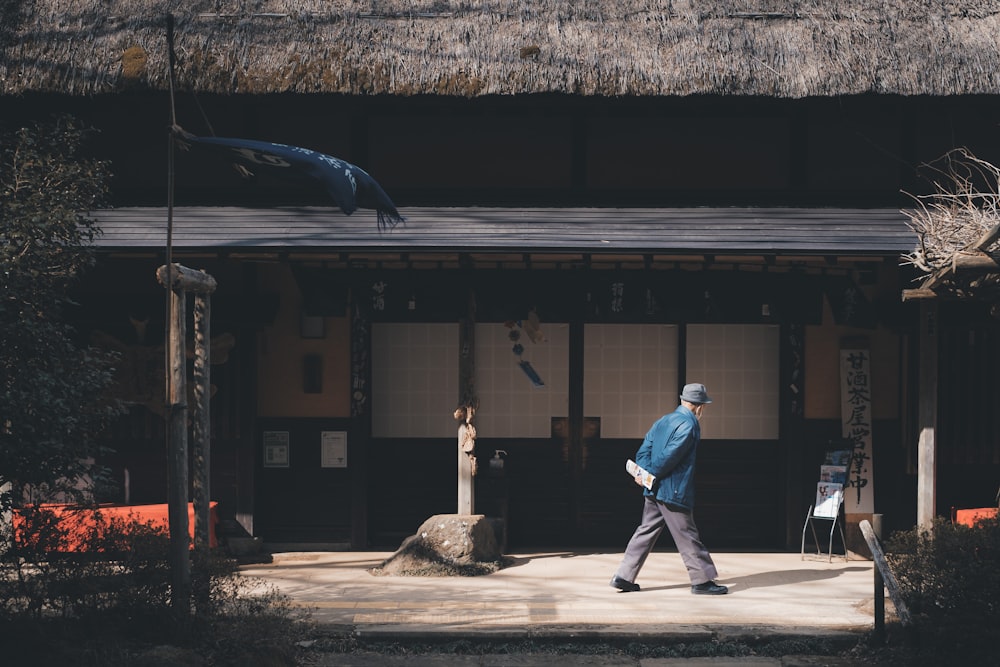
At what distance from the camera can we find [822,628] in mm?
8062

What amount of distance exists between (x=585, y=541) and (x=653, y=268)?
3053 mm

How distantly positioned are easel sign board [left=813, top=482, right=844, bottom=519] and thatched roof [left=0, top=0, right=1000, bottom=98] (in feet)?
12.8

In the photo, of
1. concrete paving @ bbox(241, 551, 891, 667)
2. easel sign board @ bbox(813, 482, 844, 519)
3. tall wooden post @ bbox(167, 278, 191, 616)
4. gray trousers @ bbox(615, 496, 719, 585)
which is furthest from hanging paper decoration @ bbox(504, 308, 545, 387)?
tall wooden post @ bbox(167, 278, 191, 616)

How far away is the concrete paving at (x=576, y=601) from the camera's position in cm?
793

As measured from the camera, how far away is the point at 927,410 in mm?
9742

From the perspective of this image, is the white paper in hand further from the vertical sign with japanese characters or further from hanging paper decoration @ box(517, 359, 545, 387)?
the vertical sign with japanese characters

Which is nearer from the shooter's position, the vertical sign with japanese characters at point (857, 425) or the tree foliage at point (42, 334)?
Answer: the tree foliage at point (42, 334)

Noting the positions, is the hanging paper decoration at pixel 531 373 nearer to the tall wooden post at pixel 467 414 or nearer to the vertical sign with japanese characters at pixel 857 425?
the tall wooden post at pixel 467 414

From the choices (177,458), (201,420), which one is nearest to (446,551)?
(201,420)

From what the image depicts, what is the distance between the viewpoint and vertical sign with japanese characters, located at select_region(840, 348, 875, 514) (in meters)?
11.2

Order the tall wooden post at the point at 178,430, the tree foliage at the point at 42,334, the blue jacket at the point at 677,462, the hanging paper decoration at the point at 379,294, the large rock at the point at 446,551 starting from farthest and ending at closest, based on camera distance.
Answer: the hanging paper decoration at the point at 379,294, the large rock at the point at 446,551, the blue jacket at the point at 677,462, the tall wooden post at the point at 178,430, the tree foliage at the point at 42,334

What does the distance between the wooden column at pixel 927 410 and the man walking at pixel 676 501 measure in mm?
2070

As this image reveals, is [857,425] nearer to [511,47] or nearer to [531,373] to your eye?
[531,373]

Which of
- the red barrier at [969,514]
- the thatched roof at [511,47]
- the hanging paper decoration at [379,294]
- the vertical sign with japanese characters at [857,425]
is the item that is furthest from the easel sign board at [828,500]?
the hanging paper decoration at [379,294]
